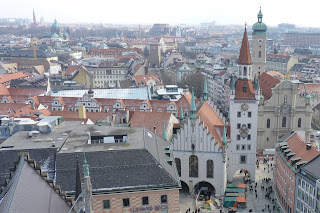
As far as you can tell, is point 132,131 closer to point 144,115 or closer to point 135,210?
point 135,210

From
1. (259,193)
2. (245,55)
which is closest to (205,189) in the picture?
(259,193)

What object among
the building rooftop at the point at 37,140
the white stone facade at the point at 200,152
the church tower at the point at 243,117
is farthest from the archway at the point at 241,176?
the building rooftop at the point at 37,140

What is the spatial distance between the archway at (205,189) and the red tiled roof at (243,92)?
1755 centimetres

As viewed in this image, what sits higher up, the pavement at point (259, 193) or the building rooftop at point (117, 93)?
the building rooftop at point (117, 93)

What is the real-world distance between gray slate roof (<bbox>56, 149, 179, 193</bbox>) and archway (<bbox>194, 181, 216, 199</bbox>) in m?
26.8

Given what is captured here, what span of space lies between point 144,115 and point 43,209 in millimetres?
53215

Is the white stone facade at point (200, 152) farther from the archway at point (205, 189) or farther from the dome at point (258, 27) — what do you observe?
the dome at point (258, 27)

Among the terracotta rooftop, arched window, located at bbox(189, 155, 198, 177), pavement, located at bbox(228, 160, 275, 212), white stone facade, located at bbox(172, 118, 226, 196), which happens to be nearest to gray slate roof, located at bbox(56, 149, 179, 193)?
white stone facade, located at bbox(172, 118, 226, 196)

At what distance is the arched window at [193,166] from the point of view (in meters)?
67.8

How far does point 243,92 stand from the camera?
73812mm

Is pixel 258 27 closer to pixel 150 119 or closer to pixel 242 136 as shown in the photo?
pixel 242 136

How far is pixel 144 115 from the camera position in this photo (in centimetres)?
8025

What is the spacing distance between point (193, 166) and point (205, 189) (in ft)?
16.2

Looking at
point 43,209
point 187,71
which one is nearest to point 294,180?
point 43,209
